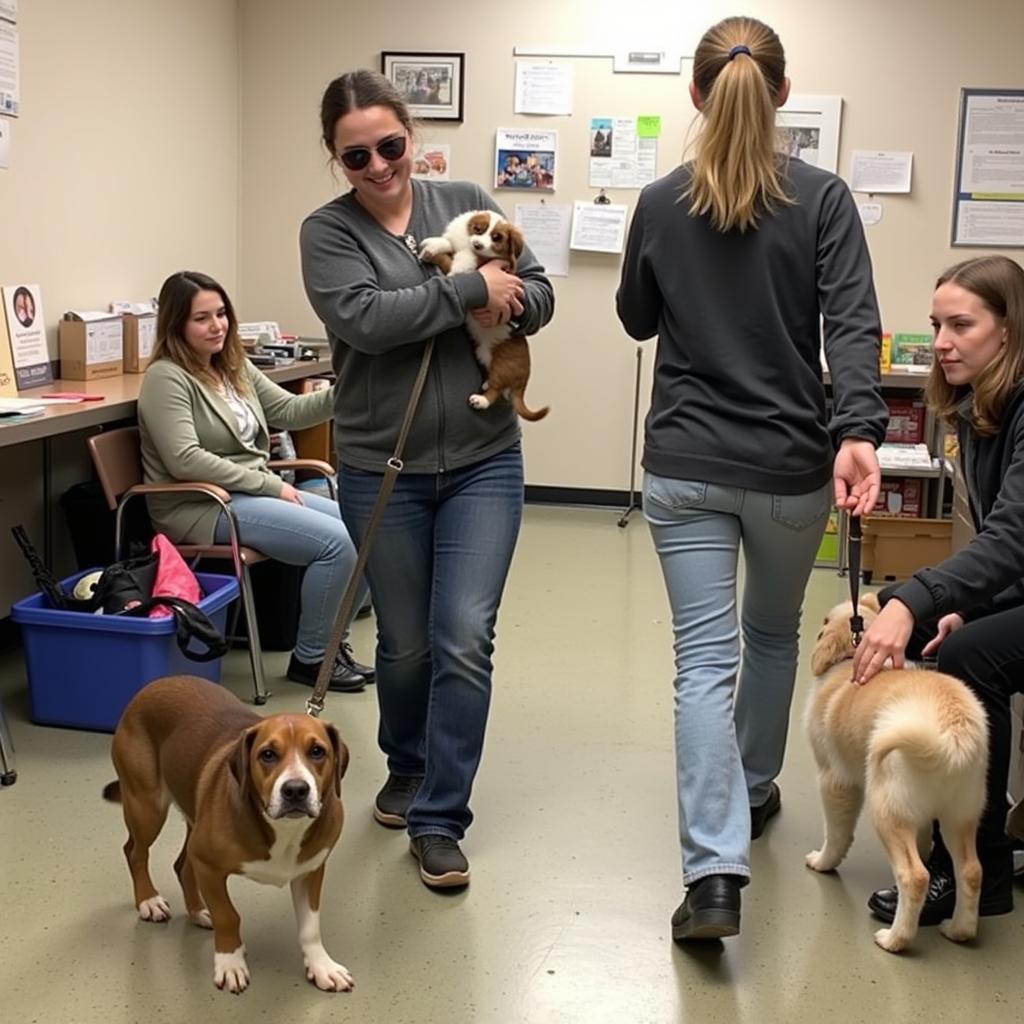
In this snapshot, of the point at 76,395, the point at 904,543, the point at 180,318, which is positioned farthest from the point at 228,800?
the point at 904,543

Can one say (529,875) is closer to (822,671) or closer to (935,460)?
(822,671)

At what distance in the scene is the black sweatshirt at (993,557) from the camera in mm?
2025

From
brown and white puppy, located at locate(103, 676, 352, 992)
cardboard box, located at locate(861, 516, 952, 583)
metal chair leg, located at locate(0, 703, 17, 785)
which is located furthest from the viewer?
cardboard box, located at locate(861, 516, 952, 583)

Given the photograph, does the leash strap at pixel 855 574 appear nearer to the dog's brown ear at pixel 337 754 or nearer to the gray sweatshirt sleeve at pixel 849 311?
the gray sweatshirt sleeve at pixel 849 311

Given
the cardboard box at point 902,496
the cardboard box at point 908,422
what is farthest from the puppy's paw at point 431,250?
the cardboard box at point 908,422

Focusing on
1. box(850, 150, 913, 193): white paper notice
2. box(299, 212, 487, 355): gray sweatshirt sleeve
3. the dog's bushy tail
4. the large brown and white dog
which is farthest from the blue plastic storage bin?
box(850, 150, 913, 193): white paper notice

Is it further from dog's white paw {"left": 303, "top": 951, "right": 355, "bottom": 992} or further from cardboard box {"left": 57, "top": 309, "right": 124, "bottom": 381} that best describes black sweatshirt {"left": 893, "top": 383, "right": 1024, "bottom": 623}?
cardboard box {"left": 57, "top": 309, "right": 124, "bottom": 381}

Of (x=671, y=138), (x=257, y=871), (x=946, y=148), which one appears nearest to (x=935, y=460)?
→ (x=946, y=148)

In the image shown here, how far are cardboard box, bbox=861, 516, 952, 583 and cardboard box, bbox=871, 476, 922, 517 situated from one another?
0.19 m

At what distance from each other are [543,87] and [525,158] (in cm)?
32

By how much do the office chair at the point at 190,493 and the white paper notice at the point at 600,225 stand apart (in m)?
2.94

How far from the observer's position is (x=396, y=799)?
259cm

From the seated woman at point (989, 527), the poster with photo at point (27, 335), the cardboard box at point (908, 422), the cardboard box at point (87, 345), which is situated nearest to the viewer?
the seated woman at point (989, 527)

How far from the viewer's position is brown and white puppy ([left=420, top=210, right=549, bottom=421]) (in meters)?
2.31
